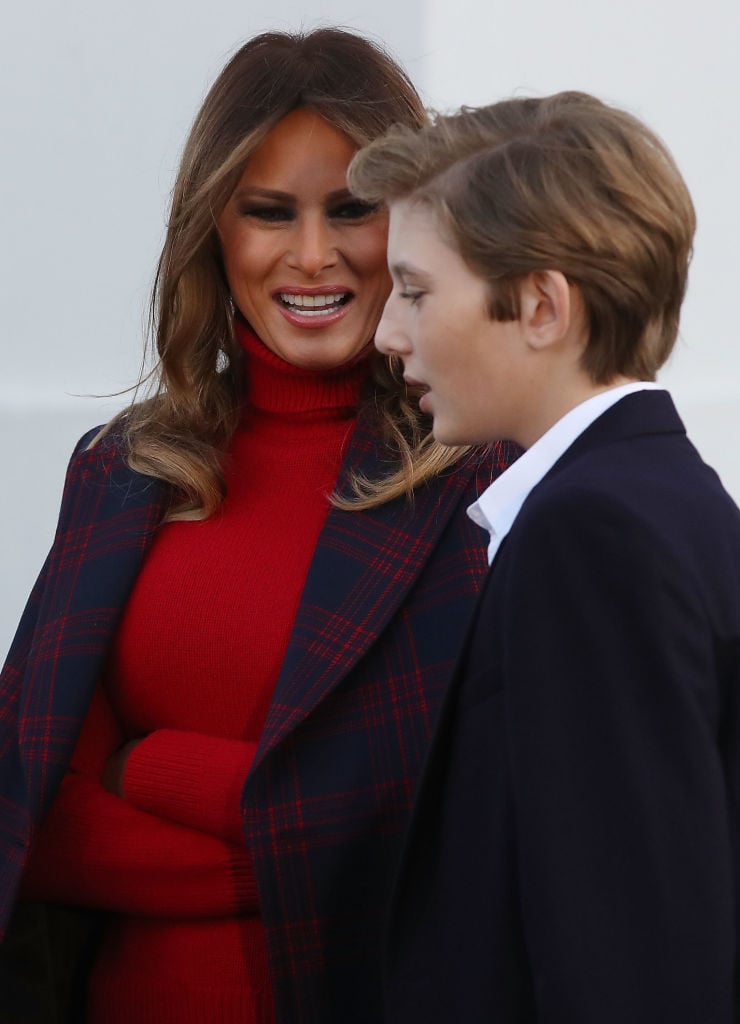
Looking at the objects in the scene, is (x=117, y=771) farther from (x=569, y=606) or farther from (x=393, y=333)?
(x=569, y=606)

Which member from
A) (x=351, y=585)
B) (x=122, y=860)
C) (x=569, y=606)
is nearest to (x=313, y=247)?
(x=351, y=585)

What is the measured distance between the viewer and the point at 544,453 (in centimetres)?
128

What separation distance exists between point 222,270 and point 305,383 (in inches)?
7.6

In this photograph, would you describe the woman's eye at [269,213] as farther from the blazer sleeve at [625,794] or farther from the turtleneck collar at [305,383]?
the blazer sleeve at [625,794]

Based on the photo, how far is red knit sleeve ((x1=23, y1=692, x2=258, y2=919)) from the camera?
1.72m

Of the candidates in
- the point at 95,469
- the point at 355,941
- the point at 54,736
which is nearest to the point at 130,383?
the point at 95,469

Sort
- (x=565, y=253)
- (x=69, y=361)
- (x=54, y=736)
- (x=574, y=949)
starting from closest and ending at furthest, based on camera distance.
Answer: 1. (x=574, y=949)
2. (x=565, y=253)
3. (x=54, y=736)
4. (x=69, y=361)

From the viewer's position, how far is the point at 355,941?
1685 millimetres

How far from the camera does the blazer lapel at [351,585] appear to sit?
1.69 meters

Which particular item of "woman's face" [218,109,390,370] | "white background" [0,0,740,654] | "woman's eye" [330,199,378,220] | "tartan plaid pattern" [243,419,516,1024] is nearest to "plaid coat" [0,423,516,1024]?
"tartan plaid pattern" [243,419,516,1024]

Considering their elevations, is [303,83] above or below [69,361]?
above

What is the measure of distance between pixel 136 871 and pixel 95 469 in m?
0.54

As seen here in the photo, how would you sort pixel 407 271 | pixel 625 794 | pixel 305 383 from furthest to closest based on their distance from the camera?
1. pixel 305 383
2. pixel 407 271
3. pixel 625 794

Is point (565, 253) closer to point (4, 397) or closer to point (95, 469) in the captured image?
point (95, 469)
